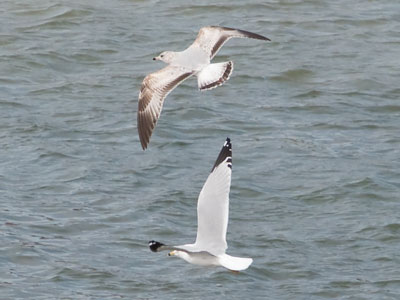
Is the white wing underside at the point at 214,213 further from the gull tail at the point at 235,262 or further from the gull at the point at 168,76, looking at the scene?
the gull at the point at 168,76

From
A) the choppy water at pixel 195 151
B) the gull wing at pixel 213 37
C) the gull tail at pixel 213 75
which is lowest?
the choppy water at pixel 195 151

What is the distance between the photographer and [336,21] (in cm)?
1825

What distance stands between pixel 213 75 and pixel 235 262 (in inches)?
77.9

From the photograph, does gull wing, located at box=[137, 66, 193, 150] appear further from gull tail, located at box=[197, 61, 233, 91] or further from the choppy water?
the choppy water

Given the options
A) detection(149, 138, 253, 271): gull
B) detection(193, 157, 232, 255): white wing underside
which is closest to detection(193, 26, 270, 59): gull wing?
detection(149, 138, 253, 271): gull

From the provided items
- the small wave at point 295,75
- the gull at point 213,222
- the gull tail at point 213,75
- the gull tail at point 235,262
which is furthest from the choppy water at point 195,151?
the gull tail at point 213,75

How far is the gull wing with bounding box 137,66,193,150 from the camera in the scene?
37.0 ft

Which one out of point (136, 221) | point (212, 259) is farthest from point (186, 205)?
point (212, 259)

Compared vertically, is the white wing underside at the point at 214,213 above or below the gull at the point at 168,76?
below

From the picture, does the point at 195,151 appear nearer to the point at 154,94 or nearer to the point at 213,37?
the point at 213,37

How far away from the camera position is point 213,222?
33.0ft

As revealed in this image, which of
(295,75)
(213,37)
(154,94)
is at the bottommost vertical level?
(295,75)

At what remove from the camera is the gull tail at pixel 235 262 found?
9.36m

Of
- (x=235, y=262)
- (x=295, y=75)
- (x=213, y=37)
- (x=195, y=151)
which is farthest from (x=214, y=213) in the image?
(x=295, y=75)
